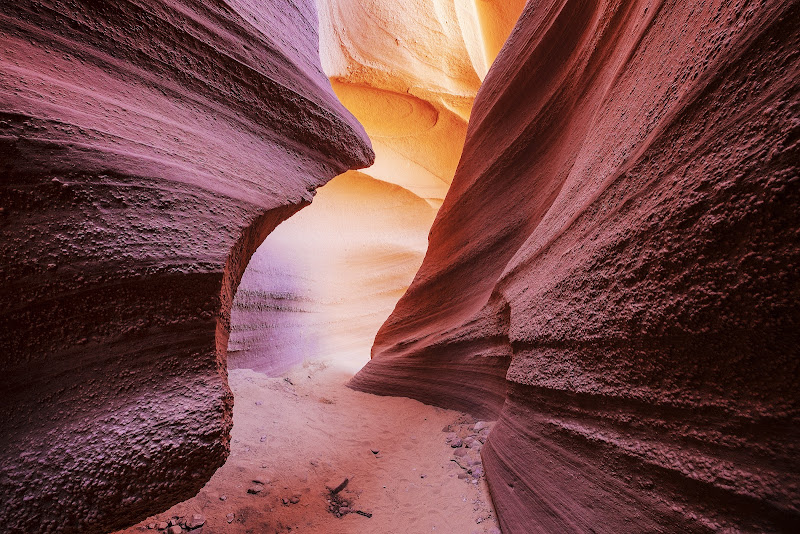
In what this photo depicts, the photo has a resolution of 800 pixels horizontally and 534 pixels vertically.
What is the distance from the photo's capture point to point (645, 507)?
46.4 inches

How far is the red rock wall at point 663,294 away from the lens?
882mm

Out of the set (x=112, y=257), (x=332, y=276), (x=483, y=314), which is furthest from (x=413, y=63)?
(x=112, y=257)

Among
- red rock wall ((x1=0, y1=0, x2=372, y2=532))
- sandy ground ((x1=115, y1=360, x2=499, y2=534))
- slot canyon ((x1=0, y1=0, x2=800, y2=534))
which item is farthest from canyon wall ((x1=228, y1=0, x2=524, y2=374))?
red rock wall ((x1=0, y1=0, x2=372, y2=532))

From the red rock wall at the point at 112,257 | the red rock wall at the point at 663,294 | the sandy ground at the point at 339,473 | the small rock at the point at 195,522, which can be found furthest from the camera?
the sandy ground at the point at 339,473

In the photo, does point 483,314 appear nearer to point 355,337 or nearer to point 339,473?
point 339,473

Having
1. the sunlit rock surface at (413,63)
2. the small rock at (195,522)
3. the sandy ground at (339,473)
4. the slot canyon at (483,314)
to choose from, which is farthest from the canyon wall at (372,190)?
the slot canyon at (483,314)

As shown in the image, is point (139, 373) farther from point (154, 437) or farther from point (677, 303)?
point (677, 303)

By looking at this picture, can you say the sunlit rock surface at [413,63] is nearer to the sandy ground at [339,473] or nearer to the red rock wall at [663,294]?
the red rock wall at [663,294]

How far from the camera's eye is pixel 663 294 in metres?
1.13

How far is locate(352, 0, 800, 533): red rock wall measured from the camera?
2.89 ft

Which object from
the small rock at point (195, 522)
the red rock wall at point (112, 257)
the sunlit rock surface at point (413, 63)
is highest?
the sunlit rock surface at point (413, 63)

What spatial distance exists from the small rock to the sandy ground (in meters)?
0.02

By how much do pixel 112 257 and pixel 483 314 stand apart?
85.9 inches

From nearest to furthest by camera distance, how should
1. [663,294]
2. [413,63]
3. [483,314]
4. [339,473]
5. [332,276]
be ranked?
[663,294] < [339,473] < [483,314] < [413,63] < [332,276]
